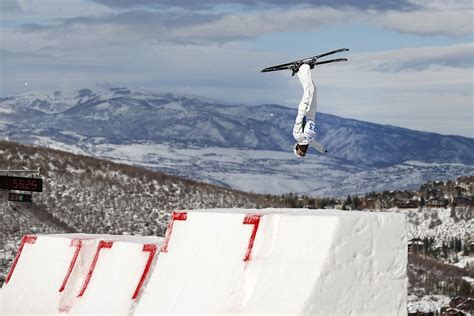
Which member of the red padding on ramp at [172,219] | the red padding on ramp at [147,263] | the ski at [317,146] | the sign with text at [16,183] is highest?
the ski at [317,146]

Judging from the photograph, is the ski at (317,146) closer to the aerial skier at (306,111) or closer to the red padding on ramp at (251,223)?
the aerial skier at (306,111)

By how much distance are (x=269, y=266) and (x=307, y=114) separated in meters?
2.42

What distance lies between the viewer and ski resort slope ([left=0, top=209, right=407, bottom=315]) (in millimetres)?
11719

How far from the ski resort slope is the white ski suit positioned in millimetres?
1056

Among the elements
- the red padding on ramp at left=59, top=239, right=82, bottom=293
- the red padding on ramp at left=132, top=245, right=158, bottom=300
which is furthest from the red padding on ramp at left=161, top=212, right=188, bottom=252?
the red padding on ramp at left=59, top=239, right=82, bottom=293

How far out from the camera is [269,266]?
1199 cm

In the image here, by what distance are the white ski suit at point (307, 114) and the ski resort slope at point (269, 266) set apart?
1056 mm

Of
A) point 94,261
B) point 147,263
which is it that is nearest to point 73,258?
point 94,261

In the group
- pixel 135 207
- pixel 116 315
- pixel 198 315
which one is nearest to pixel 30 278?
pixel 116 315

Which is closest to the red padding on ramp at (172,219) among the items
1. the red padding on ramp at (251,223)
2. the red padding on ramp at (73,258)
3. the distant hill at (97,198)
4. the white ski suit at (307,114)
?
the red padding on ramp at (251,223)

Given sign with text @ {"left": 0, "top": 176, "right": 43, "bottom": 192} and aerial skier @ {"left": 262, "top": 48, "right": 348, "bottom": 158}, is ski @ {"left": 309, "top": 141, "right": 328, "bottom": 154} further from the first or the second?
sign with text @ {"left": 0, "top": 176, "right": 43, "bottom": 192}

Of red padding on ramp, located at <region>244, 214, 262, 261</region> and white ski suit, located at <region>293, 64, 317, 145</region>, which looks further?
white ski suit, located at <region>293, 64, 317, 145</region>

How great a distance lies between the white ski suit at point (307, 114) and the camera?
13.5 m

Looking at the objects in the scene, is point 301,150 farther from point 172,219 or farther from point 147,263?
point 147,263
